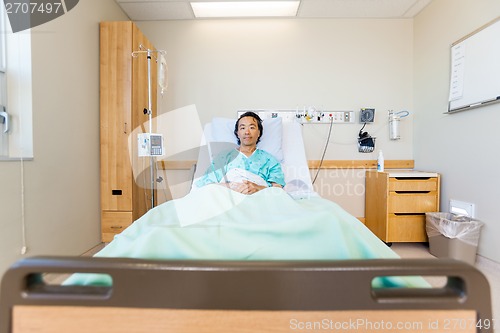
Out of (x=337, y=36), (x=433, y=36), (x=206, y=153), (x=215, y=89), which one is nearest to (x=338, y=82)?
(x=337, y=36)

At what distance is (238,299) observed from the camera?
0.52 meters

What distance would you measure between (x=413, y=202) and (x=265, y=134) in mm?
1396

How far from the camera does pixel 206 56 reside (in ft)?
8.69

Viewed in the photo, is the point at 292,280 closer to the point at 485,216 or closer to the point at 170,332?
the point at 170,332

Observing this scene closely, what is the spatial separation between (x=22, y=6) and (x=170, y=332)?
203 centimetres

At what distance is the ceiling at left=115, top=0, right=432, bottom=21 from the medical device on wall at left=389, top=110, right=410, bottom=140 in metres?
1.00

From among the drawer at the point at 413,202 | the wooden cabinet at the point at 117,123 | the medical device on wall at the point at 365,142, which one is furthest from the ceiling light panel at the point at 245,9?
the drawer at the point at 413,202

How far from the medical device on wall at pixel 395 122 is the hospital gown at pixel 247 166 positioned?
1.44 meters

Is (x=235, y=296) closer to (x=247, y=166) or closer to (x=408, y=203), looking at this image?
(x=247, y=166)

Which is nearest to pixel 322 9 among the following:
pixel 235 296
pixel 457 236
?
pixel 457 236

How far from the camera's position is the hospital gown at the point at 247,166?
6.02ft

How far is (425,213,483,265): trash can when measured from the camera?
5.95 feet

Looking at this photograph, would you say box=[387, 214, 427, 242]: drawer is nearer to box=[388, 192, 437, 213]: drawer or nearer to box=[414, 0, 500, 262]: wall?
box=[388, 192, 437, 213]: drawer

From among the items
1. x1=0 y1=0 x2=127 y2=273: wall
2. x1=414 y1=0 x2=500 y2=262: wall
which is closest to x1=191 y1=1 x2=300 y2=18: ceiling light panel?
x1=0 y1=0 x2=127 y2=273: wall
